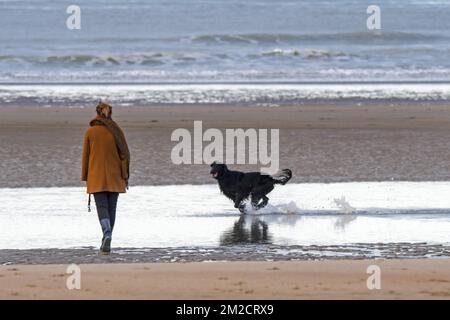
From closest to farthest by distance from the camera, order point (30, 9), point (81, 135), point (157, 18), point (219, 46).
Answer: point (81, 135), point (219, 46), point (157, 18), point (30, 9)

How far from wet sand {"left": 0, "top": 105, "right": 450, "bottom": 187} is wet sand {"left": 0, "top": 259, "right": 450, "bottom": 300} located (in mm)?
6224

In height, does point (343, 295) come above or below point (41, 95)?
below

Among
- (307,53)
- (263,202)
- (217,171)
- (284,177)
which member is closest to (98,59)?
(307,53)

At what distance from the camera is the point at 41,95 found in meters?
28.9

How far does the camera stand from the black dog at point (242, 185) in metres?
13.2

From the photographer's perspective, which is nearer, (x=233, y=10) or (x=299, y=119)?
(x=299, y=119)

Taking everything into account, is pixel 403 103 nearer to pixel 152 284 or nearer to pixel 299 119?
pixel 299 119

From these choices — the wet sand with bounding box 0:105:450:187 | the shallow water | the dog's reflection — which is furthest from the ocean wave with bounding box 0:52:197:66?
the dog's reflection

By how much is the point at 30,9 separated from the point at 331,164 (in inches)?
2127

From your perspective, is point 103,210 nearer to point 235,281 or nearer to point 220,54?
point 235,281

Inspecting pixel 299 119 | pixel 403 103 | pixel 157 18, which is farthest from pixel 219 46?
pixel 299 119

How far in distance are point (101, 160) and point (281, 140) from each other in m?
9.81

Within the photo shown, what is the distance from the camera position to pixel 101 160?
10.5 metres

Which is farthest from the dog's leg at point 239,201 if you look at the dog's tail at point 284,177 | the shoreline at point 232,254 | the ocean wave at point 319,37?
the ocean wave at point 319,37
